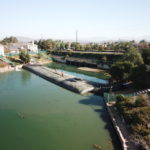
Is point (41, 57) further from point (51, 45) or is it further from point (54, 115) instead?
point (54, 115)

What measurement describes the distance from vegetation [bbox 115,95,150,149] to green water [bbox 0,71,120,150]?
1.49 meters

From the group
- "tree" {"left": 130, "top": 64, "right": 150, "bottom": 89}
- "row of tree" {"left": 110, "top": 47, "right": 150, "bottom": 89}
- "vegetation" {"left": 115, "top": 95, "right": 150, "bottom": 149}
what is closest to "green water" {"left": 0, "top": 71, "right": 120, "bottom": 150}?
"vegetation" {"left": 115, "top": 95, "right": 150, "bottom": 149}

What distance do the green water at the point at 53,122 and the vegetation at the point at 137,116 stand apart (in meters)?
1.49

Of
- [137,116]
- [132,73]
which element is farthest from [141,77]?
[137,116]

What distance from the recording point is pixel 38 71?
34.5m

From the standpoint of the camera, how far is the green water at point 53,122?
11195mm

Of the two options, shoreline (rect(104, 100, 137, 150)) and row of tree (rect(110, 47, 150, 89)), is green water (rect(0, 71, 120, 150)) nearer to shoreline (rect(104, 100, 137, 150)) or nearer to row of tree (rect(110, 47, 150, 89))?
shoreline (rect(104, 100, 137, 150))

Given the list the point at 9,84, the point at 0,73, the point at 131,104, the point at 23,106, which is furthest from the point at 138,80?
the point at 0,73

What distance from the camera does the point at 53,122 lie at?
14000 mm

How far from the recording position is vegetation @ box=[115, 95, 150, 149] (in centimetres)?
1034

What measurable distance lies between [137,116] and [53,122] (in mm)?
6818

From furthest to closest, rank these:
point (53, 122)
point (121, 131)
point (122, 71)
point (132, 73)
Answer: point (122, 71)
point (132, 73)
point (53, 122)
point (121, 131)

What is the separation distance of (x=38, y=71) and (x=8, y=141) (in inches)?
942

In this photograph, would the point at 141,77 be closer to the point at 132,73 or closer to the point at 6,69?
the point at 132,73
